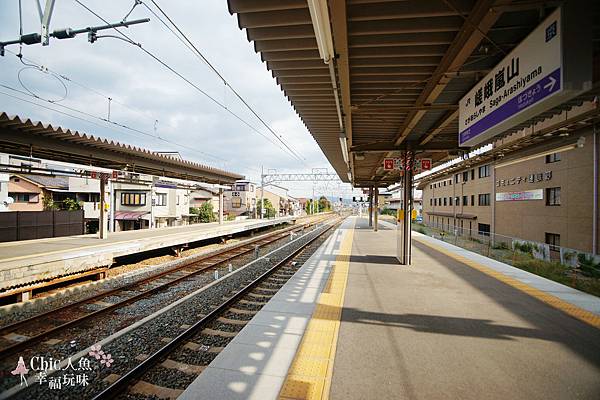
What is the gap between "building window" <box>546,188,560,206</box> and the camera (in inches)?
584

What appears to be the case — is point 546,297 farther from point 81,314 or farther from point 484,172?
point 484,172

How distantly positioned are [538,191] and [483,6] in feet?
57.0

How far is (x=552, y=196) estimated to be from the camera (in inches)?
602

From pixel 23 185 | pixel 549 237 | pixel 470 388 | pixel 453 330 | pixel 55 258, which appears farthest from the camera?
pixel 23 185

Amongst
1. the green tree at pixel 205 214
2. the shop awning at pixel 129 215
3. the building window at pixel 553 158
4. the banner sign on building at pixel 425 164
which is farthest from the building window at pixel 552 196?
the shop awning at pixel 129 215

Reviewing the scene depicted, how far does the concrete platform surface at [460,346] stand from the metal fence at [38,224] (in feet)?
46.6

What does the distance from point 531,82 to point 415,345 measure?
306 cm

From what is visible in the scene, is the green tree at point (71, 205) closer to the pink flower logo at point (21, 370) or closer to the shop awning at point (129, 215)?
the shop awning at point (129, 215)

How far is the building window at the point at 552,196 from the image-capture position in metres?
14.8

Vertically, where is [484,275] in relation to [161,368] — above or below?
above

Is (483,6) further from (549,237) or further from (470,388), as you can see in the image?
(549,237)

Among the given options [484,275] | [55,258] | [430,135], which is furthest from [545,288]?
[55,258]

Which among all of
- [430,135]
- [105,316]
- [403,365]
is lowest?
[105,316]

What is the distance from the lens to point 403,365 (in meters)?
3.17
